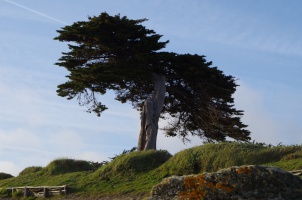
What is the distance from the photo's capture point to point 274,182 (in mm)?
8375

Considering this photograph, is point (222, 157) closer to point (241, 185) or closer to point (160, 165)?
point (160, 165)

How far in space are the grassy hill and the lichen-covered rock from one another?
358 inches

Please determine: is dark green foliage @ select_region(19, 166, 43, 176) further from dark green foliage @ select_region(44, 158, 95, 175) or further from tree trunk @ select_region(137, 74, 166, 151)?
tree trunk @ select_region(137, 74, 166, 151)

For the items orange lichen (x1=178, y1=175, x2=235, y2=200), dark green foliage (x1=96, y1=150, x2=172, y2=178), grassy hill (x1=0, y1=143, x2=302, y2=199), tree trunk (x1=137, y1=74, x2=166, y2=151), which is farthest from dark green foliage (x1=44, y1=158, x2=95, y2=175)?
orange lichen (x1=178, y1=175, x2=235, y2=200)

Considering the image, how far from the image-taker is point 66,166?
2834 cm

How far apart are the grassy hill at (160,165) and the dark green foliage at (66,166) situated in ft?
8.44

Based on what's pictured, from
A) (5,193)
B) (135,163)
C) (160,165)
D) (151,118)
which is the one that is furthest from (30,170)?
(160,165)

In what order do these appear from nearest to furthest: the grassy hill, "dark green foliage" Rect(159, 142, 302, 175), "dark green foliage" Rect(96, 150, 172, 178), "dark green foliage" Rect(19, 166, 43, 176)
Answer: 1. the grassy hill
2. "dark green foliage" Rect(159, 142, 302, 175)
3. "dark green foliage" Rect(96, 150, 172, 178)
4. "dark green foliage" Rect(19, 166, 43, 176)

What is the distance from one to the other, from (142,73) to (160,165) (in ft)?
26.8

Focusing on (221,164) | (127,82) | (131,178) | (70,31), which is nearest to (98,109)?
(127,82)

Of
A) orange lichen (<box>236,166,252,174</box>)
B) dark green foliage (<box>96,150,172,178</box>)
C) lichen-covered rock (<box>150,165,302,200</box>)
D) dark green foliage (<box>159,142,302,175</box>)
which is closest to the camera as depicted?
lichen-covered rock (<box>150,165,302,200</box>)

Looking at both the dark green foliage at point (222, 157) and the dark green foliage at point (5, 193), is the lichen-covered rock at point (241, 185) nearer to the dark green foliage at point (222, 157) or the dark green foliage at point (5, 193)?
the dark green foliage at point (222, 157)

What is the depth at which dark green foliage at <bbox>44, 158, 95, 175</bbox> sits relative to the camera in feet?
91.0

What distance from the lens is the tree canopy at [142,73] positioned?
2967 centimetres
